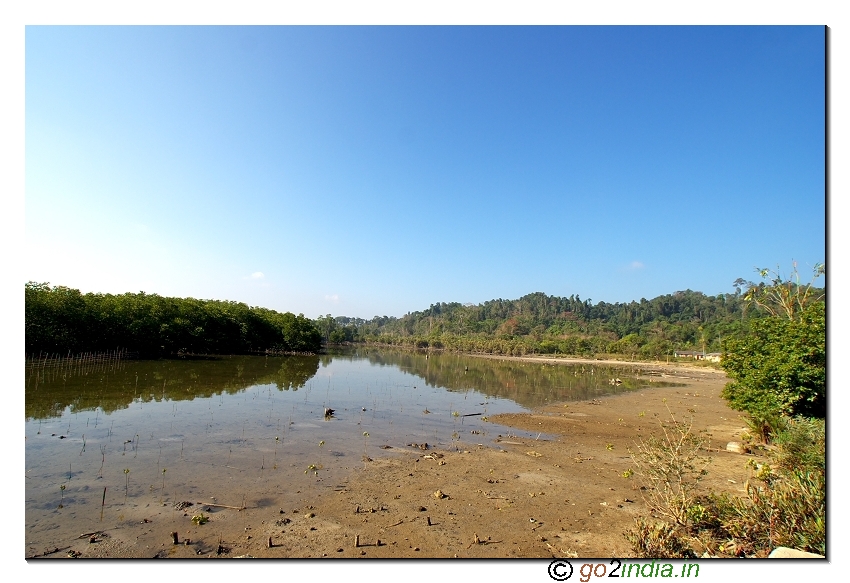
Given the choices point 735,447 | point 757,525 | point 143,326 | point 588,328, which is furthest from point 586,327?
point 757,525

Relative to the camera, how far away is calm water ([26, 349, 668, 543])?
9953mm

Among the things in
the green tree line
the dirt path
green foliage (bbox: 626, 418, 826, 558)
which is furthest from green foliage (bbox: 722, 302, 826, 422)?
the green tree line

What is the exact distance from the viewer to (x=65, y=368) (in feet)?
106

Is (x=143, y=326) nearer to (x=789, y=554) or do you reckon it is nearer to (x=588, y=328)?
(x=789, y=554)

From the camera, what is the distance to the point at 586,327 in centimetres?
14212

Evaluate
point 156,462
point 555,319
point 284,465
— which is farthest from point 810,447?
point 555,319

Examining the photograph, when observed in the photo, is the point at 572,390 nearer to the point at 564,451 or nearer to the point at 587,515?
the point at 564,451

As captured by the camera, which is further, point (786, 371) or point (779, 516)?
point (786, 371)

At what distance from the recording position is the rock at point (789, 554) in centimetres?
526

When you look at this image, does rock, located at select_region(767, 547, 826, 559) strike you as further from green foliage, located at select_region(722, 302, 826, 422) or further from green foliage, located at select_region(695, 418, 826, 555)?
green foliage, located at select_region(722, 302, 826, 422)

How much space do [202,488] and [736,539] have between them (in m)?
10.7

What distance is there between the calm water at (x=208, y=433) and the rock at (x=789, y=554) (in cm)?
870

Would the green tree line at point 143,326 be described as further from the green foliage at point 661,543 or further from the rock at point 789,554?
the rock at point 789,554

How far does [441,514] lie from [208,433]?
11199 millimetres
